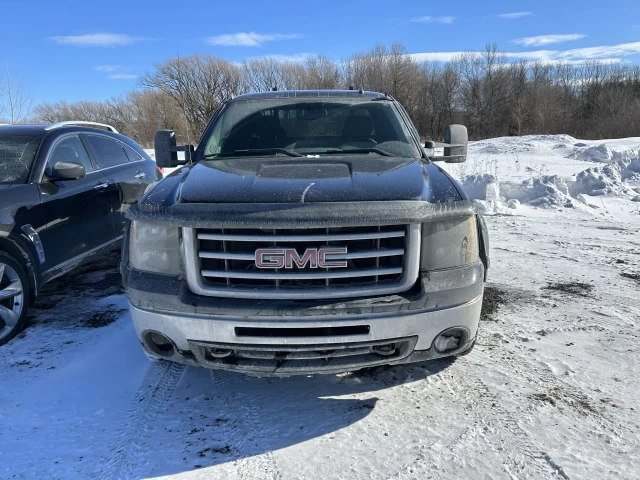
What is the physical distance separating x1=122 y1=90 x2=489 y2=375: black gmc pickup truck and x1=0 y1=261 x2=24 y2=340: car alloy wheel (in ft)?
5.55

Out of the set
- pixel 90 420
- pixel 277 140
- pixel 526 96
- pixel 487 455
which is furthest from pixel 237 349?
pixel 526 96

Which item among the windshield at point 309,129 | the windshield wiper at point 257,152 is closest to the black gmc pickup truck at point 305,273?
the windshield wiper at point 257,152

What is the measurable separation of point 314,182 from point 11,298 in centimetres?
285

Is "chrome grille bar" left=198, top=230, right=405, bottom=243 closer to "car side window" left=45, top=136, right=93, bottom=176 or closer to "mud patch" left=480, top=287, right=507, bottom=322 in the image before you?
"mud patch" left=480, top=287, right=507, bottom=322

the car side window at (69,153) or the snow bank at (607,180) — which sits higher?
the car side window at (69,153)

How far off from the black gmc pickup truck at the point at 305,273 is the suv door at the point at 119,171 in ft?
9.46

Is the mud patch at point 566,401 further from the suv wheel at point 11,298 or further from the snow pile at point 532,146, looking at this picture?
the snow pile at point 532,146

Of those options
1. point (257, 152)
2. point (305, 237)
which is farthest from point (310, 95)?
point (305, 237)

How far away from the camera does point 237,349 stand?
2.48 metres

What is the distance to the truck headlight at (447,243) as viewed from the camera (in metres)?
2.52

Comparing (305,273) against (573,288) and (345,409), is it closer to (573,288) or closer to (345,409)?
(345,409)

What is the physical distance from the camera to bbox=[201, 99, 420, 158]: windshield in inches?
147

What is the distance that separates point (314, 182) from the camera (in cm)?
266

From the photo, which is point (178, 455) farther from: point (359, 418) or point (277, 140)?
point (277, 140)
